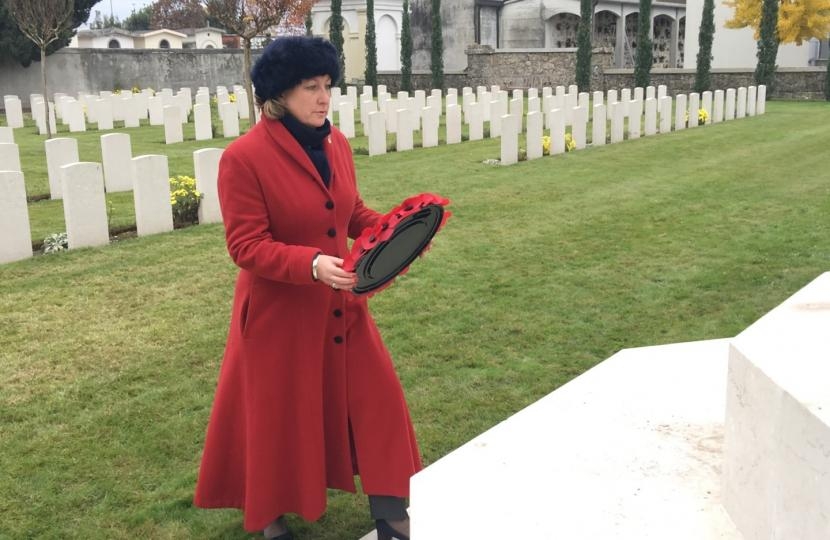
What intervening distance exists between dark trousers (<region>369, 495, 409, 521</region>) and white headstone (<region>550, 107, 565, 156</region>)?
10804 millimetres

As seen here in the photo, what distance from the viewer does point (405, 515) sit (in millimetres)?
2752

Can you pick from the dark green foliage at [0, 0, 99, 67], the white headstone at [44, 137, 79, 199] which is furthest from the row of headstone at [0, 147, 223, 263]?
the dark green foliage at [0, 0, 99, 67]

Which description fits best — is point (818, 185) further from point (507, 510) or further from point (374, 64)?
point (374, 64)

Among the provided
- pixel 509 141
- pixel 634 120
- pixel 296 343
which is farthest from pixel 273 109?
pixel 634 120

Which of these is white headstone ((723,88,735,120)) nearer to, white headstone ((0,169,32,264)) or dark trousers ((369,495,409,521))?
white headstone ((0,169,32,264))

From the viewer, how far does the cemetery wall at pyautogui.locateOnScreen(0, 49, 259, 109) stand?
97.1ft

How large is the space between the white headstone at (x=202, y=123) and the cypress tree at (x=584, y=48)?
18.7m

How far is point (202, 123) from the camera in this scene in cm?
1583

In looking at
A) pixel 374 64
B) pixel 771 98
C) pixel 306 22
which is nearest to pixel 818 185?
pixel 771 98

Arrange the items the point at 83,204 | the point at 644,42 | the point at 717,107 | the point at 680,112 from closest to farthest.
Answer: the point at 83,204
the point at 680,112
the point at 717,107
the point at 644,42

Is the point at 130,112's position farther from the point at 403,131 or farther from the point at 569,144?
the point at 569,144

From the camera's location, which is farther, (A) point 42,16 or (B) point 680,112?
(B) point 680,112

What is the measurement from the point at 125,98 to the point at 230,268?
49.0 feet

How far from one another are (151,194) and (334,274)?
5.59 metres
